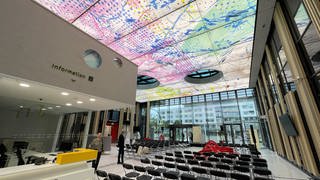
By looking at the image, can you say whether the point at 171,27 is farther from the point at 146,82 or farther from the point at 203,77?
the point at 146,82

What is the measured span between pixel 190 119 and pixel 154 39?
12479 millimetres

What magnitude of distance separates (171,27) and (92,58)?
3.38 m

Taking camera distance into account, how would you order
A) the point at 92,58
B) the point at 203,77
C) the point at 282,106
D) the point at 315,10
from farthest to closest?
the point at 203,77
the point at 282,106
the point at 92,58
the point at 315,10

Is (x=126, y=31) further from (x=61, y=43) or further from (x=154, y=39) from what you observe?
(x=61, y=43)

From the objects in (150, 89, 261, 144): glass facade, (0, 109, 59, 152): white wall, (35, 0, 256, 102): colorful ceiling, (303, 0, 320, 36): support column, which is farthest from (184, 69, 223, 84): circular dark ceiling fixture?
(0, 109, 59, 152): white wall

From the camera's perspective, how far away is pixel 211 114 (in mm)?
15398

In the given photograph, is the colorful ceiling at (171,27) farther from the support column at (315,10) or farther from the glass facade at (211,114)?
the glass facade at (211,114)

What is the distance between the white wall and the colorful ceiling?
14.5 feet

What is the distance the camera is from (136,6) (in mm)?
4742

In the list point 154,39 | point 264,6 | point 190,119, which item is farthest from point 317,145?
point 190,119

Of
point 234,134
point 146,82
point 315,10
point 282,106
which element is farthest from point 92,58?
point 234,134

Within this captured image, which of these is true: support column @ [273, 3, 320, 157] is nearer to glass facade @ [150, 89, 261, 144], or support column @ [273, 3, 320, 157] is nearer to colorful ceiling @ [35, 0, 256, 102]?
colorful ceiling @ [35, 0, 256, 102]

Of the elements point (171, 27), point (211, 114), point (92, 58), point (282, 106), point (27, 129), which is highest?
point (171, 27)

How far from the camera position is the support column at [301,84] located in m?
3.53
